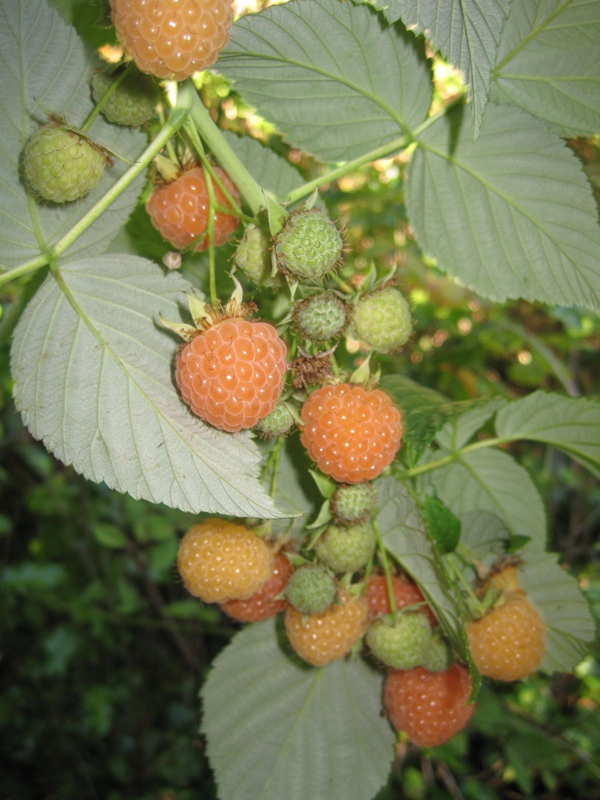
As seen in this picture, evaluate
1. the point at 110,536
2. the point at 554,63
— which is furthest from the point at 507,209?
the point at 110,536

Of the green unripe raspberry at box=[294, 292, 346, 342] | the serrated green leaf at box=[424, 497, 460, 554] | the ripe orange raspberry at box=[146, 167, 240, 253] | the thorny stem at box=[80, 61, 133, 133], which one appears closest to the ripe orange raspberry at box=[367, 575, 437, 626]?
the serrated green leaf at box=[424, 497, 460, 554]

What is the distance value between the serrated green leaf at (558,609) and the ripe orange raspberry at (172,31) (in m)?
1.01

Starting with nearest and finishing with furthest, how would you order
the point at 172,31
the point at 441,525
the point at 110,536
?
the point at 172,31 < the point at 441,525 < the point at 110,536

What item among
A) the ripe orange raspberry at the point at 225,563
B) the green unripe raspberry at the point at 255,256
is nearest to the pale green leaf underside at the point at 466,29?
the green unripe raspberry at the point at 255,256

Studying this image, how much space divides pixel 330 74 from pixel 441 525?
0.77 meters

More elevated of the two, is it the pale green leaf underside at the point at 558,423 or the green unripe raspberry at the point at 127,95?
the green unripe raspberry at the point at 127,95

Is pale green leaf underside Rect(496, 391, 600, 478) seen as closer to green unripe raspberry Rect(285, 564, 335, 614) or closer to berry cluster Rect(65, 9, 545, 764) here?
berry cluster Rect(65, 9, 545, 764)

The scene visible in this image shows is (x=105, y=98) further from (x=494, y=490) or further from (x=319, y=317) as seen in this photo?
(x=494, y=490)

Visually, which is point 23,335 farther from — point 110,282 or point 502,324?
point 502,324

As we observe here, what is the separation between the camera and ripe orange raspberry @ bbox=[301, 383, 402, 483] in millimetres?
849

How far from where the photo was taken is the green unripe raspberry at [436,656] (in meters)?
1.05

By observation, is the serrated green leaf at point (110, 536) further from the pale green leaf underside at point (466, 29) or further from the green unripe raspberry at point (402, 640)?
the pale green leaf underside at point (466, 29)

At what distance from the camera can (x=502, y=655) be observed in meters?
1.05

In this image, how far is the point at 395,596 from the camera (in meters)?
1.07
